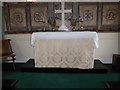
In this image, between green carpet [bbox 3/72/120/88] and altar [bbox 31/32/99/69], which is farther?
altar [bbox 31/32/99/69]

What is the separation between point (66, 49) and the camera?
2801mm

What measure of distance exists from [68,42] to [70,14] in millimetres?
1139

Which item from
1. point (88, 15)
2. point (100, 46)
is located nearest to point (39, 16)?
point (88, 15)

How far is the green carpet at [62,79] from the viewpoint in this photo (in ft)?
7.61

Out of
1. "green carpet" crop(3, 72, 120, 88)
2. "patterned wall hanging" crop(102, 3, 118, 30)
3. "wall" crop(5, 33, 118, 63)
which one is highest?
"patterned wall hanging" crop(102, 3, 118, 30)

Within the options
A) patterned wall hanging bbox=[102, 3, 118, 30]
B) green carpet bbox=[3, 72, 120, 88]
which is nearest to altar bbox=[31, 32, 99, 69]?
green carpet bbox=[3, 72, 120, 88]

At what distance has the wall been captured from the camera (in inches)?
144

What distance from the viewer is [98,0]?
354 cm

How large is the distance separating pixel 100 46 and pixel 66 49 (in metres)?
1.32

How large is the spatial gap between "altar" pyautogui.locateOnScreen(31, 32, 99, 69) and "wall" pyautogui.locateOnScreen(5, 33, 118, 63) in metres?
0.98

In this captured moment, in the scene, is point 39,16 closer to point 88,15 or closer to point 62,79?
point 88,15

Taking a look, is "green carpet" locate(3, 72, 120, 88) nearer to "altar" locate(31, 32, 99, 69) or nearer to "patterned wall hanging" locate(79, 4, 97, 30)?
"altar" locate(31, 32, 99, 69)

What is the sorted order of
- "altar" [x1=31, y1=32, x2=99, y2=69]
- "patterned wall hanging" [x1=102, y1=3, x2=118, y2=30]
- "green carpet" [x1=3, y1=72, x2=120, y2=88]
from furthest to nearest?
"patterned wall hanging" [x1=102, y1=3, x2=118, y2=30]
"altar" [x1=31, y1=32, x2=99, y2=69]
"green carpet" [x1=3, y1=72, x2=120, y2=88]

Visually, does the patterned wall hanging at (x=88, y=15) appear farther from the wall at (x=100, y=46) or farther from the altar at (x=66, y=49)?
the altar at (x=66, y=49)
